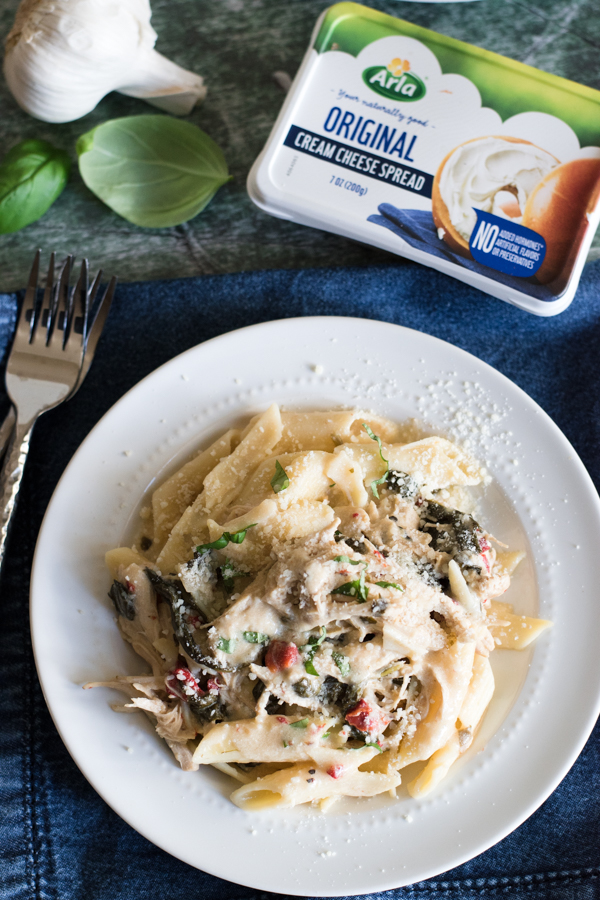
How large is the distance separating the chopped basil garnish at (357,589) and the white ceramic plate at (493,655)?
705 mm

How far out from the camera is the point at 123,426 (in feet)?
8.42

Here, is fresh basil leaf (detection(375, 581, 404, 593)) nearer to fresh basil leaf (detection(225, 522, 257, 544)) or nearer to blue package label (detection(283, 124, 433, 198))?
fresh basil leaf (detection(225, 522, 257, 544))

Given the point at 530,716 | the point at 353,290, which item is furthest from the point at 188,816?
the point at 353,290

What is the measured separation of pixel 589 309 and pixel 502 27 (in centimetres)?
140

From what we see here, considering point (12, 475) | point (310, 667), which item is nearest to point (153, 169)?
point (12, 475)

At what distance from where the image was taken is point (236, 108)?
315cm

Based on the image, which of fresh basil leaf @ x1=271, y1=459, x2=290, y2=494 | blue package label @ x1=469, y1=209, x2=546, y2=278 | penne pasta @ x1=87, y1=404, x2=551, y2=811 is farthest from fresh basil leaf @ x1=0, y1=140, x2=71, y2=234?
blue package label @ x1=469, y1=209, x2=546, y2=278

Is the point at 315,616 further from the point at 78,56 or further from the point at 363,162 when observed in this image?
the point at 78,56

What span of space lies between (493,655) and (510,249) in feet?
5.26

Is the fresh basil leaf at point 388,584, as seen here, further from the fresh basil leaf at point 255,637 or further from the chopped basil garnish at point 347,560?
the fresh basil leaf at point 255,637

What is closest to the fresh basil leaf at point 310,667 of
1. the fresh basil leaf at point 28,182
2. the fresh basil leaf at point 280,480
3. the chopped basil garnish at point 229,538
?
the chopped basil garnish at point 229,538

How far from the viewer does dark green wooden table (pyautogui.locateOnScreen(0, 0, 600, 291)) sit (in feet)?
10.0

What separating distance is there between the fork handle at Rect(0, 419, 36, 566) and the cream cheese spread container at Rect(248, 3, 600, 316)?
135 centimetres

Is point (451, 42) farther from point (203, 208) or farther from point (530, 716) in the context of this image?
point (530, 716)
